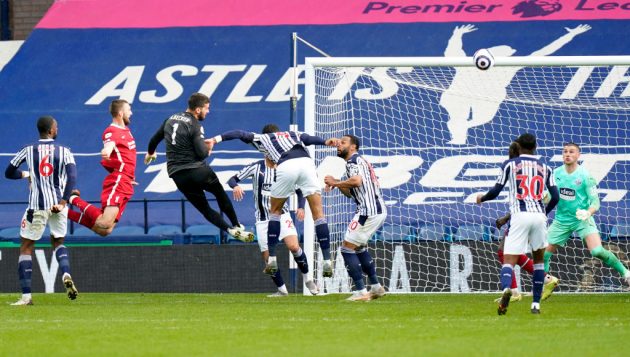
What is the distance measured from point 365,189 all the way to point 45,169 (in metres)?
3.52

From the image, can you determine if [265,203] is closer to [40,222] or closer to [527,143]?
[40,222]

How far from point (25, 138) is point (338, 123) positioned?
7642 mm

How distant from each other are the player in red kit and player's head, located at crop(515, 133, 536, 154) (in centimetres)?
447

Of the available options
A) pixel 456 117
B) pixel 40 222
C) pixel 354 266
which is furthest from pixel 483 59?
pixel 456 117

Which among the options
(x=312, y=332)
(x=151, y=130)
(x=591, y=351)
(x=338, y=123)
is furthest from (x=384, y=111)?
(x=591, y=351)

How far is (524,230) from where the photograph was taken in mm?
11180

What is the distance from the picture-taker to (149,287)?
1828 cm

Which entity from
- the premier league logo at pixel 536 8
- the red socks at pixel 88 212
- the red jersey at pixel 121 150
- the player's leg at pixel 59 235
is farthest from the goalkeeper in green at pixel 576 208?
the premier league logo at pixel 536 8

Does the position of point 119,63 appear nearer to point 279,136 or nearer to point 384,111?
point 384,111

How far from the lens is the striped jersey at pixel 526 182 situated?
36.7 feet

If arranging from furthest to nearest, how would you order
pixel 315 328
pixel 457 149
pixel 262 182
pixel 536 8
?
pixel 536 8, pixel 457 149, pixel 262 182, pixel 315 328

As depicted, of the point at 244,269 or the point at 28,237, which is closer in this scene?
the point at 28,237

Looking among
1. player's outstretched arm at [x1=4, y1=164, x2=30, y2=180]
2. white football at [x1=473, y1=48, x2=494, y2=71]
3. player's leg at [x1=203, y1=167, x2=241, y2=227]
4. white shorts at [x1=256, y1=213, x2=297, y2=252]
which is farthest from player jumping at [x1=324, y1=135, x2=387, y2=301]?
player's outstretched arm at [x1=4, y1=164, x2=30, y2=180]

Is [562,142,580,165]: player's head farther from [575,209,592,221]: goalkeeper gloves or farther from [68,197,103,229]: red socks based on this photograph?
[68,197,103,229]: red socks
